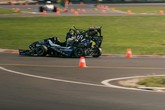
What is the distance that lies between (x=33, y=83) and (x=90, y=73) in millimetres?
3905

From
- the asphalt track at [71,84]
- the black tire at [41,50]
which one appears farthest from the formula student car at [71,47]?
the asphalt track at [71,84]

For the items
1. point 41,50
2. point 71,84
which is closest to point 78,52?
point 41,50

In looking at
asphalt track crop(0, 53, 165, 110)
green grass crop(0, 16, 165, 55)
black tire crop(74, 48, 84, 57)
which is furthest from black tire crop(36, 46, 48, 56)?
green grass crop(0, 16, 165, 55)

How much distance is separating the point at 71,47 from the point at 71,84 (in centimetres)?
1014

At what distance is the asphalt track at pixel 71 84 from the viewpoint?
42.8ft

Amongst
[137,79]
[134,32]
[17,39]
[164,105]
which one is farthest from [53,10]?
[164,105]

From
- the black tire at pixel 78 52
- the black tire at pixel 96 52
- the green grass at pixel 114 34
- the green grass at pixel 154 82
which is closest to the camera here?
the green grass at pixel 154 82

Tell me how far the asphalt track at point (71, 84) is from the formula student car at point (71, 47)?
0.78m

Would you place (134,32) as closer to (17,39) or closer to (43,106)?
(17,39)

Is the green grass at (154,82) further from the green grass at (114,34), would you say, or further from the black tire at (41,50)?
the green grass at (114,34)

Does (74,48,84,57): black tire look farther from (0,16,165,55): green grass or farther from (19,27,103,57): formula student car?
(0,16,165,55): green grass

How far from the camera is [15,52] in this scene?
2920 cm

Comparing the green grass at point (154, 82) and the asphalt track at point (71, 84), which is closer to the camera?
the asphalt track at point (71, 84)

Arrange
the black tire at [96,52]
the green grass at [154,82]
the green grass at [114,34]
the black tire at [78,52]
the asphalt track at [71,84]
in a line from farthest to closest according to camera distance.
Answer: the green grass at [114,34], the black tire at [96,52], the black tire at [78,52], the green grass at [154,82], the asphalt track at [71,84]
